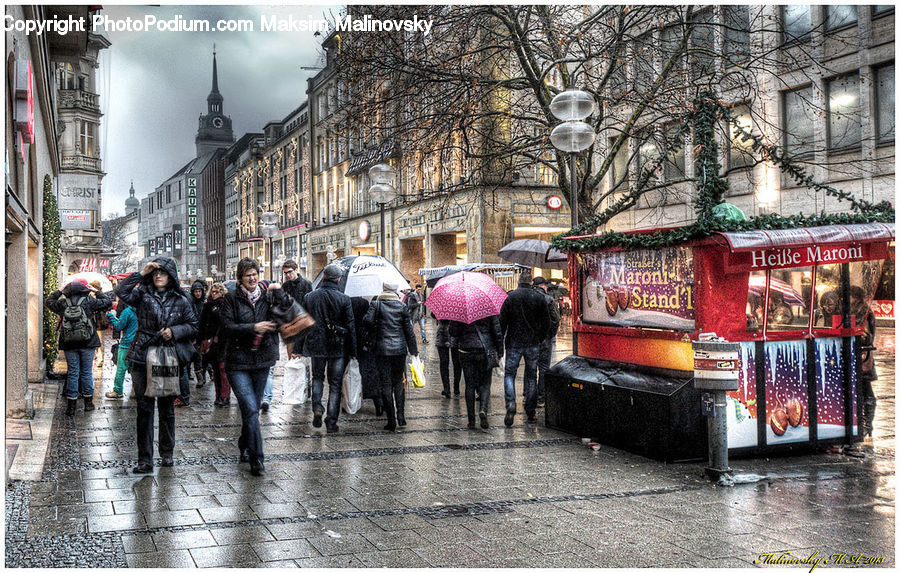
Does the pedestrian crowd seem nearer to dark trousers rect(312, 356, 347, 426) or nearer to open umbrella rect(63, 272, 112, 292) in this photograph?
dark trousers rect(312, 356, 347, 426)

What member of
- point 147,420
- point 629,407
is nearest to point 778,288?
point 629,407

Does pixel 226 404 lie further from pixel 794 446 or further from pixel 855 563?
pixel 855 563

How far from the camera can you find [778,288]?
8.14 meters

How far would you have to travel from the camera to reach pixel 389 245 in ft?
147

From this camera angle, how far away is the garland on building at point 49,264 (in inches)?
587

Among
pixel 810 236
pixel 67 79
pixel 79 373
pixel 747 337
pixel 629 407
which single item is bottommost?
pixel 629 407

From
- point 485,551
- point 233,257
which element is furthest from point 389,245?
point 233,257

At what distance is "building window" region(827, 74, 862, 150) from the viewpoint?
75.8 feet

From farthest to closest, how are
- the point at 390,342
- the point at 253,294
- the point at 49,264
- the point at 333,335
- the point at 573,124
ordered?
the point at 49,264, the point at 573,124, the point at 390,342, the point at 333,335, the point at 253,294

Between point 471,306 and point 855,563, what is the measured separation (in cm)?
556

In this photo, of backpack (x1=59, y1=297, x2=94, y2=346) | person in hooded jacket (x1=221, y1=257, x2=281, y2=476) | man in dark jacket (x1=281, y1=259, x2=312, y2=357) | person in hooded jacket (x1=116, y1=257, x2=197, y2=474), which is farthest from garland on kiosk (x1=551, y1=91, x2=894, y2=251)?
backpack (x1=59, y1=297, x2=94, y2=346)

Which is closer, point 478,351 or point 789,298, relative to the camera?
point 789,298

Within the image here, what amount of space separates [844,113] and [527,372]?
57.1ft

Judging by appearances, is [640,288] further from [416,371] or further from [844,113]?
[844,113]
